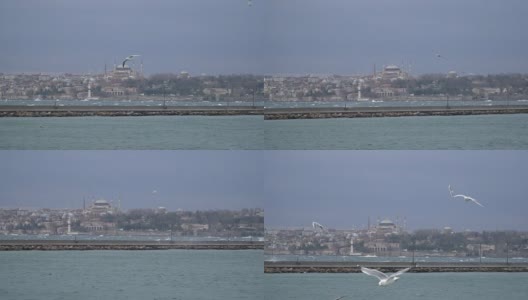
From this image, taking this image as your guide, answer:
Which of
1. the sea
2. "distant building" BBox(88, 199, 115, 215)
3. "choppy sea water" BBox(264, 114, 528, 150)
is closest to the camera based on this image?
"choppy sea water" BBox(264, 114, 528, 150)

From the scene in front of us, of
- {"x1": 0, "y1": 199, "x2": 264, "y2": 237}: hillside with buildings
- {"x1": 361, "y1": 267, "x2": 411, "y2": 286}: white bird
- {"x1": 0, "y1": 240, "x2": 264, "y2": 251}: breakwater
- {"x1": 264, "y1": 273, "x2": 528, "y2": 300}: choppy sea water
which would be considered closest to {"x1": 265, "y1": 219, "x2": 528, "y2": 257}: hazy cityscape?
{"x1": 264, "y1": 273, "x2": 528, "y2": 300}: choppy sea water

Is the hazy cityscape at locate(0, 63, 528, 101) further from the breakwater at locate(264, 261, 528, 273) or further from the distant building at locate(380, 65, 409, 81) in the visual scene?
the breakwater at locate(264, 261, 528, 273)

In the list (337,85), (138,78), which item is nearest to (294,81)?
(337,85)

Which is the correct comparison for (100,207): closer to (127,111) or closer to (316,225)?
(127,111)

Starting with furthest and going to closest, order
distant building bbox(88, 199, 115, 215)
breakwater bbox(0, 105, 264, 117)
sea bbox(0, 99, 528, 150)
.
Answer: distant building bbox(88, 199, 115, 215) < breakwater bbox(0, 105, 264, 117) < sea bbox(0, 99, 528, 150)

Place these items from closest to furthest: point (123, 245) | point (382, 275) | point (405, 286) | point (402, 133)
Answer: point (382, 275), point (402, 133), point (405, 286), point (123, 245)

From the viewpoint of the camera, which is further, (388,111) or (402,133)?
(388,111)

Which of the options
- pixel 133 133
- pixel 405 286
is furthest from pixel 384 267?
pixel 133 133
